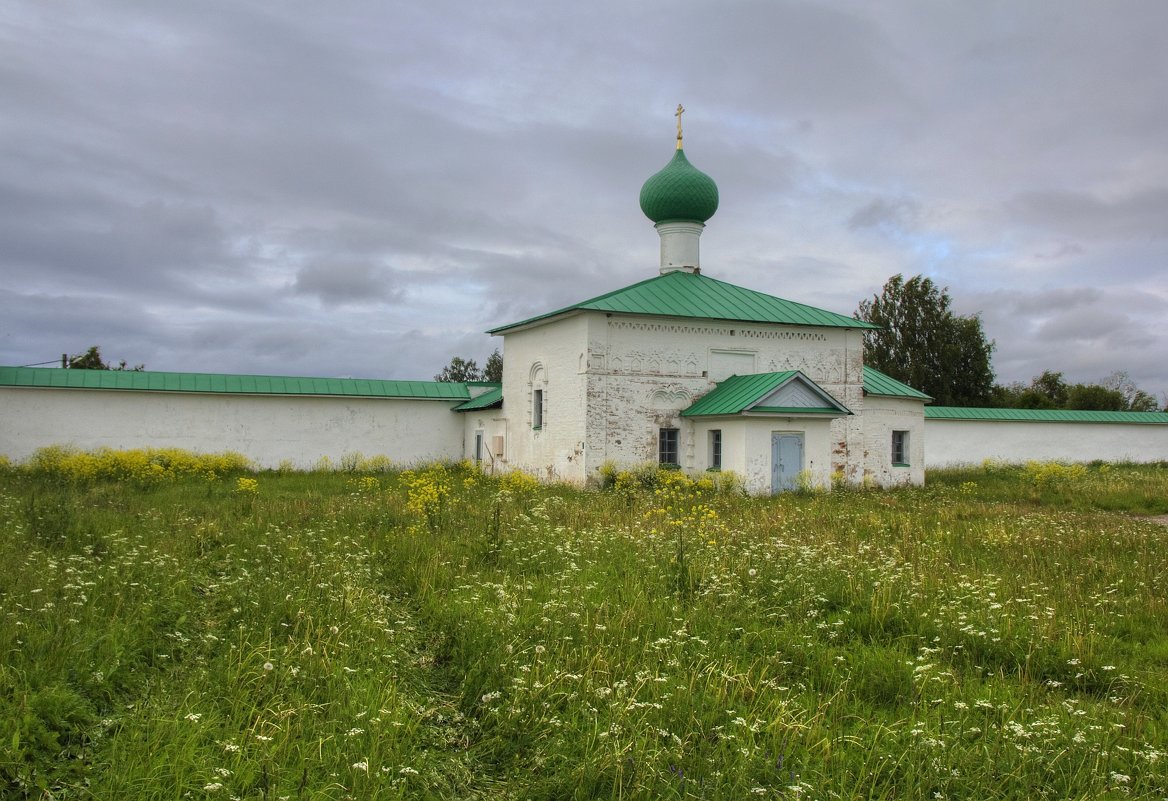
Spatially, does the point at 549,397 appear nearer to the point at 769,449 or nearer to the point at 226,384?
the point at 769,449

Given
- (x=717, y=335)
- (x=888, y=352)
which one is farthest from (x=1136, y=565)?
(x=888, y=352)

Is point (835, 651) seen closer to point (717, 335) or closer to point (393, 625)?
point (393, 625)

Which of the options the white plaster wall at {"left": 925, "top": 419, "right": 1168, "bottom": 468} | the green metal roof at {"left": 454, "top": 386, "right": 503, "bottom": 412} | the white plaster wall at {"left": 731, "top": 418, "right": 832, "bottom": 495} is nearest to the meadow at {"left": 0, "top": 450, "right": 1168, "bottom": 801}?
the white plaster wall at {"left": 731, "top": 418, "right": 832, "bottom": 495}

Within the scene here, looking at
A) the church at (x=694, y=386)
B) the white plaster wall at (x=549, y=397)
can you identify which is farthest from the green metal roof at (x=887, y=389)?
the white plaster wall at (x=549, y=397)

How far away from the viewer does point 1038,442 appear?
27672mm

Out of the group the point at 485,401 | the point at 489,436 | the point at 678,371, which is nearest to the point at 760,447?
the point at 678,371

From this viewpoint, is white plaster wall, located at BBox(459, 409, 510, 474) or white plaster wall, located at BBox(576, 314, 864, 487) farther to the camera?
white plaster wall, located at BBox(459, 409, 510, 474)

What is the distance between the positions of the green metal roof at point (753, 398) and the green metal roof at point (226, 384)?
8.83 meters

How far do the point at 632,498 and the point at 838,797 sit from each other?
34.9 feet

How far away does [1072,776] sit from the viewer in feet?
11.8

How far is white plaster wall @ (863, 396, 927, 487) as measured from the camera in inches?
806

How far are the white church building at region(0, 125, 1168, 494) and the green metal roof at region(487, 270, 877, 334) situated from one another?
0.19ft

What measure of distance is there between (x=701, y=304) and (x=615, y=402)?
323cm

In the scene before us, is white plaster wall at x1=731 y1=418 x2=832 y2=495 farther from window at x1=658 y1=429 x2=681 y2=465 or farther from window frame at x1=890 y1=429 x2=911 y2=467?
window frame at x1=890 y1=429 x2=911 y2=467
